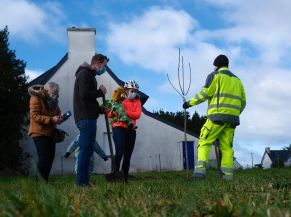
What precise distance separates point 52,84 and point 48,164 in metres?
1.17

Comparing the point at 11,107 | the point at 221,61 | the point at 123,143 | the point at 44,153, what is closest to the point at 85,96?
the point at 44,153

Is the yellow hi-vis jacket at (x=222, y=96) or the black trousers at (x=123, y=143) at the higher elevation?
the yellow hi-vis jacket at (x=222, y=96)

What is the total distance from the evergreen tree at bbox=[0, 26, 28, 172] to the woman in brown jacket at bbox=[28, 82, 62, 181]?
1532cm

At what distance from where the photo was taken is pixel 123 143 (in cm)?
960

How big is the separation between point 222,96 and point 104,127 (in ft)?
68.0

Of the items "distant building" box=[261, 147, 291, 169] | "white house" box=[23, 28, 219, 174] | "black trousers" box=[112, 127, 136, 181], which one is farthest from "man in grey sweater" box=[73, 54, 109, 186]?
"distant building" box=[261, 147, 291, 169]

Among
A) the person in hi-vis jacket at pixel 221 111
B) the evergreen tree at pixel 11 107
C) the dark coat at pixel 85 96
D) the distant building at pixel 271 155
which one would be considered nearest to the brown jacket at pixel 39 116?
the dark coat at pixel 85 96

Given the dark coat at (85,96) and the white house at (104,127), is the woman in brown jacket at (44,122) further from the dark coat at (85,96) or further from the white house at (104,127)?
the white house at (104,127)

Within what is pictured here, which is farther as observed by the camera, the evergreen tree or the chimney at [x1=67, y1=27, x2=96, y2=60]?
the chimney at [x1=67, y1=27, x2=96, y2=60]

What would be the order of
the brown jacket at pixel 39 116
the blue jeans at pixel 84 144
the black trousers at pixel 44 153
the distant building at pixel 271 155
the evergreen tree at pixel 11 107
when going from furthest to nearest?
the distant building at pixel 271 155
the evergreen tree at pixel 11 107
the brown jacket at pixel 39 116
the black trousers at pixel 44 153
the blue jeans at pixel 84 144

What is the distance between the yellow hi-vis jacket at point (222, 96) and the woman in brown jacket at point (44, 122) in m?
2.23

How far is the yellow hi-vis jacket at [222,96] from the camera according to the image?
8.52 m

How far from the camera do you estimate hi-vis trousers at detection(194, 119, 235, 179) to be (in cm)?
848

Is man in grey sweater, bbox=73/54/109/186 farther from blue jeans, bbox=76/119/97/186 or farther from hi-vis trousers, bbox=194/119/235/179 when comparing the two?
hi-vis trousers, bbox=194/119/235/179
